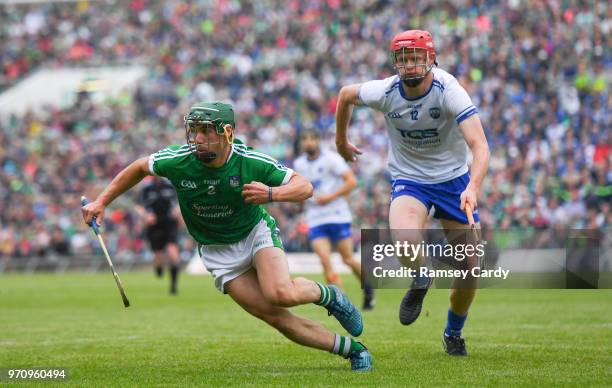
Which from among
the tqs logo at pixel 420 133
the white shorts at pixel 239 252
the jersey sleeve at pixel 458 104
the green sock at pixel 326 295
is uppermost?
the jersey sleeve at pixel 458 104

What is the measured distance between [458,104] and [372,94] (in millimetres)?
831

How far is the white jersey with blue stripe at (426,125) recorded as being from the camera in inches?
348

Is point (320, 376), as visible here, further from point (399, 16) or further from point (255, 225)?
point (399, 16)

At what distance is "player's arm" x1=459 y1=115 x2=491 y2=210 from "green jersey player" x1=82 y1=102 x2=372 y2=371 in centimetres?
131

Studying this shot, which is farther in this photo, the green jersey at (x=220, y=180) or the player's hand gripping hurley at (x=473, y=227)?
the green jersey at (x=220, y=180)

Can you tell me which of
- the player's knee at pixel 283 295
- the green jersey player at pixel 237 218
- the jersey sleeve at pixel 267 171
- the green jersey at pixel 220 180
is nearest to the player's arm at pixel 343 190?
the green jersey player at pixel 237 218

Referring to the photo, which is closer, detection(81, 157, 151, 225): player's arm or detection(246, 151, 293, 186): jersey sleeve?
detection(246, 151, 293, 186): jersey sleeve

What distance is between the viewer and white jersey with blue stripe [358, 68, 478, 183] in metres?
8.85

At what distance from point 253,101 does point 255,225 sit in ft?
81.1

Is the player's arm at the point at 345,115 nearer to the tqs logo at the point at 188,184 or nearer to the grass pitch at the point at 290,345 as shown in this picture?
the grass pitch at the point at 290,345

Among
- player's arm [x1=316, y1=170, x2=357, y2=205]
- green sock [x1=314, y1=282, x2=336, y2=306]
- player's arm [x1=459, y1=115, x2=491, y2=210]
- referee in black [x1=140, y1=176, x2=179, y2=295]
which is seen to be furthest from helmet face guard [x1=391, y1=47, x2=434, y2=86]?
referee in black [x1=140, y1=176, x2=179, y2=295]

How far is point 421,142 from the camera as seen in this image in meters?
9.18

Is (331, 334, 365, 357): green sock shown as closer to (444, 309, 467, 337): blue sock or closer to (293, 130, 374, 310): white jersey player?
(444, 309, 467, 337): blue sock

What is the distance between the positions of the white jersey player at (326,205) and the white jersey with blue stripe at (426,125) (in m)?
5.86
